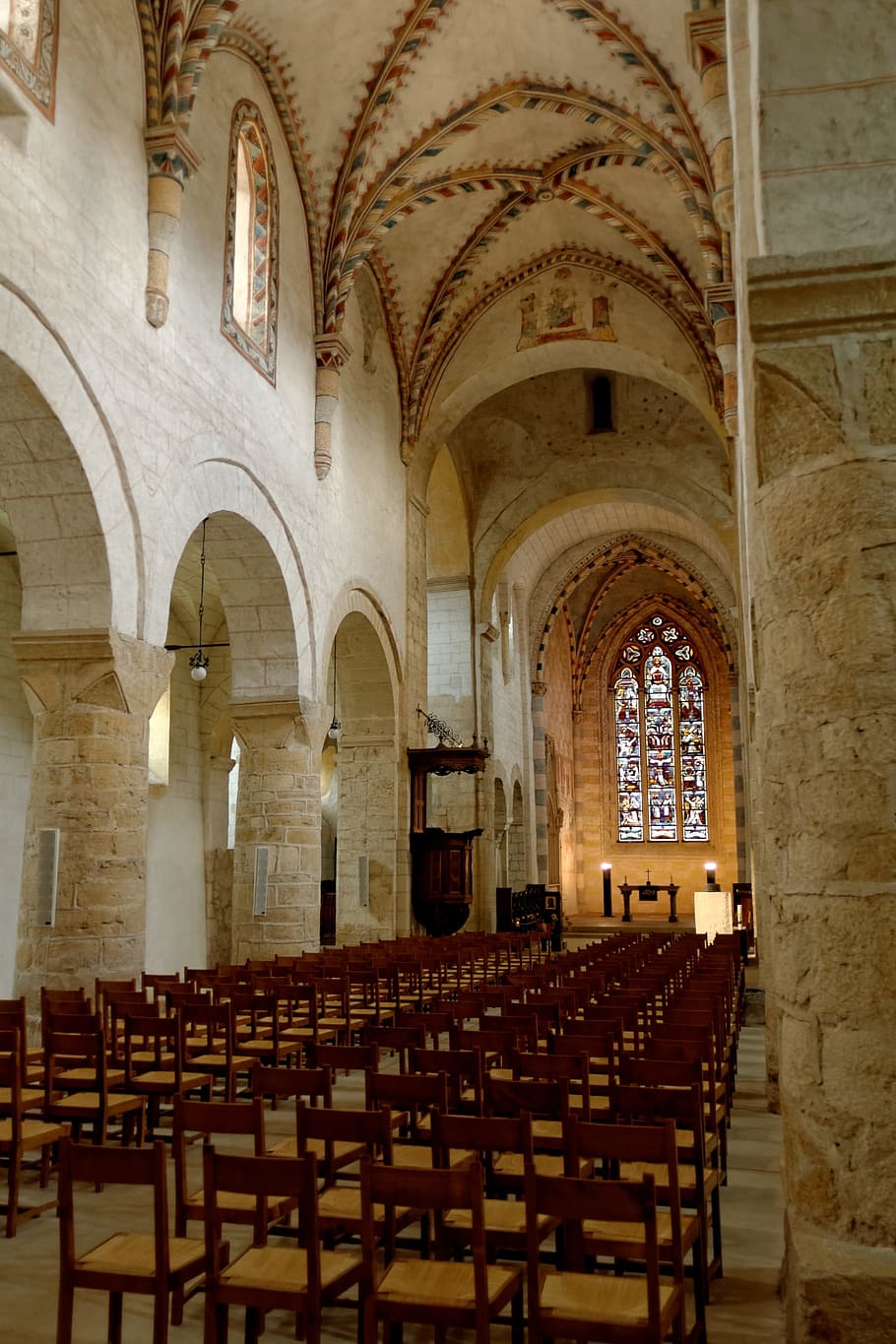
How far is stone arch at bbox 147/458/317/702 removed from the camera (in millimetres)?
12180

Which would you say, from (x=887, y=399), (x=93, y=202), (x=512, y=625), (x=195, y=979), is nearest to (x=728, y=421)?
(x=93, y=202)

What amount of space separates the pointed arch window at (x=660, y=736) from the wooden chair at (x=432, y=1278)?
29.9 metres

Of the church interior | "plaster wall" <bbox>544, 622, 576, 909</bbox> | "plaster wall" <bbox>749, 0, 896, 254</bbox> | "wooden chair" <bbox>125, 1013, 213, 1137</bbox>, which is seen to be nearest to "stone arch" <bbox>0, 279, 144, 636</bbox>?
→ the church interior

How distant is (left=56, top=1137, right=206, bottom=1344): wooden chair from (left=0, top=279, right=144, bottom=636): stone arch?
6729mm

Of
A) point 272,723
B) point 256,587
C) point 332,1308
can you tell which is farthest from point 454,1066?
point 256,587

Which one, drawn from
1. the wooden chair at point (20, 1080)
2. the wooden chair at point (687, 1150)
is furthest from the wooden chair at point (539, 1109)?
the wooden chair at point (20, 1080)

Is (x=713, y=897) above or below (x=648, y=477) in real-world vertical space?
below

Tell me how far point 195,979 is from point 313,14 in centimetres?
1034

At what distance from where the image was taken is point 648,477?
72.3 feet

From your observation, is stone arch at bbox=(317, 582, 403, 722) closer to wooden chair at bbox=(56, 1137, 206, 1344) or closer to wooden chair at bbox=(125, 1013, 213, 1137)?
wooden chair at bbox=(125, 1013, 213, 1137)

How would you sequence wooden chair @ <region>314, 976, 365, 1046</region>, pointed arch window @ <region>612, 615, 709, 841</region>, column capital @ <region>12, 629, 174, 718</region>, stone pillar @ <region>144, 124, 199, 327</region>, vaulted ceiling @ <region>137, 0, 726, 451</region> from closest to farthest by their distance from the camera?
wooden chair @ <region>314, 976, 365, 1046</region>, column capital @ <region>12, 629, 174, 718</region>, stone pillar @ <region>144, 124, 199, 327</region>, vaulted ceiling @ <region>137, 0, 726, 451</region>, pointed arch window @ <region>612, 615, 709, 841</region>

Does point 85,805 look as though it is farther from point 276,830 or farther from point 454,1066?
point 454,1066

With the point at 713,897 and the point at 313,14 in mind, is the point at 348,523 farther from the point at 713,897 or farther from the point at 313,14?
the point at 713,897

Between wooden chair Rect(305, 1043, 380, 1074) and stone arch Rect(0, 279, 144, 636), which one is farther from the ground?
stone arch Rect(0, 279, 144, 636)
